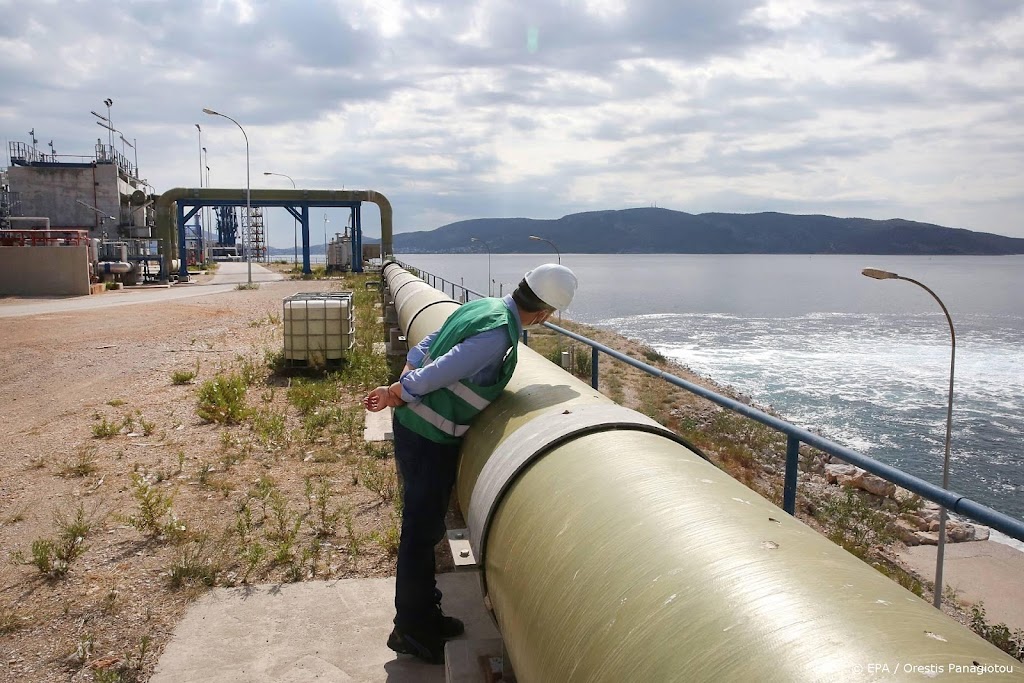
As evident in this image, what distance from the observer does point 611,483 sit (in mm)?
2107

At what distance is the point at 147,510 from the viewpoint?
5148mm

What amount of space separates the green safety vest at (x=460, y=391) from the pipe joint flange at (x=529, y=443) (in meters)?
0.45

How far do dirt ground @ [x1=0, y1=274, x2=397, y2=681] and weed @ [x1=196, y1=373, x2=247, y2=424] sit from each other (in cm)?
15

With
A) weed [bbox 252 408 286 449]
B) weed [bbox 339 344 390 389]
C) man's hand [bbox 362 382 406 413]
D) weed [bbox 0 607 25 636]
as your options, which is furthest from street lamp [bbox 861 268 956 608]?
weed [bbox 339 344 390 389]

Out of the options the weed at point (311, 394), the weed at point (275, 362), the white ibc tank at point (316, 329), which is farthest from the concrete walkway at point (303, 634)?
the weed at point (275, 362)

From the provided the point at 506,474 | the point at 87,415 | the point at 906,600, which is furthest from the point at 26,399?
the point at 906,600

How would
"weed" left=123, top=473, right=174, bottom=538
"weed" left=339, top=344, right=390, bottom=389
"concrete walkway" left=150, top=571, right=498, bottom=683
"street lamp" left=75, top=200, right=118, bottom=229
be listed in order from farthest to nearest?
1. "street lamp" left=75, top=200, right=118, bottom=229
2. "weed" left=339, top=344, right=390, bottom=389
3. "weed" left=123, top=473, right=174, bottom=538
4. "concrete walkway" left=150, top=571, right=498, bottom=683

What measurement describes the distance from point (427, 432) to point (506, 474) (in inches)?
32.6

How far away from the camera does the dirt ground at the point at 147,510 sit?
388 centimetres

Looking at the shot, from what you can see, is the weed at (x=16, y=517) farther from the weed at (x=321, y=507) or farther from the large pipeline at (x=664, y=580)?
the large pipeline at (x=664, y=580)

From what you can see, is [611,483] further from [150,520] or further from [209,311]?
[209,311]

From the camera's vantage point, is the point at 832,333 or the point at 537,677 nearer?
the point at 537,677

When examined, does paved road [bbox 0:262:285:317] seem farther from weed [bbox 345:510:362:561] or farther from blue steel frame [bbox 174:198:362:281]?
weed [bbox 345:510:362:561]

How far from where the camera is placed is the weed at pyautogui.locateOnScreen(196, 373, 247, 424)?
317 inches
